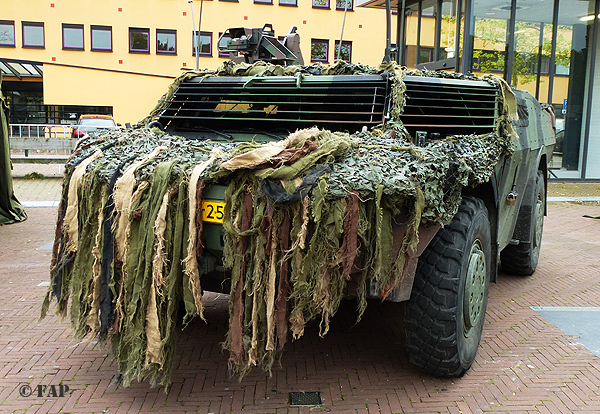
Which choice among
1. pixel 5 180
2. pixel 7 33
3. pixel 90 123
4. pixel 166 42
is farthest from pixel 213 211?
pixel 7 33

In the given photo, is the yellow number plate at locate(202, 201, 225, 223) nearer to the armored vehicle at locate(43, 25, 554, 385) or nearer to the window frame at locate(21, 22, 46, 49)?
the armored vehicle at locate(43, 25, 554, 385)

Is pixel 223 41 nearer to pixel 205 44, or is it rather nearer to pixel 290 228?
pixel 205 44

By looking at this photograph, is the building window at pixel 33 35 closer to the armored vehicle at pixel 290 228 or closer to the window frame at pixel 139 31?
the window frame at pixel 139 31

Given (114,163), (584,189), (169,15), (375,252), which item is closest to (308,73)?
(114,163)

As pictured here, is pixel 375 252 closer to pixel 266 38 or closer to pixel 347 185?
pixel 347 185

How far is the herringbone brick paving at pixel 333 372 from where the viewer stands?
370 centimetres

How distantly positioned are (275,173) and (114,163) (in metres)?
1.17

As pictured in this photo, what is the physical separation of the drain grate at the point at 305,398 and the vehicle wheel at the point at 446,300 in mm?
653

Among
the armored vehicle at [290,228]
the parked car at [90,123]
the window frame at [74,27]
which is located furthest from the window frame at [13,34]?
the armored vehicle at [290,228]

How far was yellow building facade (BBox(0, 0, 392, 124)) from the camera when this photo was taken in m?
29.5

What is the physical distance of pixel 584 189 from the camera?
48.8 feet

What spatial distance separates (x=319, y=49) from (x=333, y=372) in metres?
29.1

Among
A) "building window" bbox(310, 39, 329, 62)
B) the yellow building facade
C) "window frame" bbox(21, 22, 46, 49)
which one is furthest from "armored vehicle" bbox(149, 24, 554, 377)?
"window frame" bbox(21, 22, 46, 49)

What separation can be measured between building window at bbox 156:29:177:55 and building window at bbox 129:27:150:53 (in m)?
0.49
